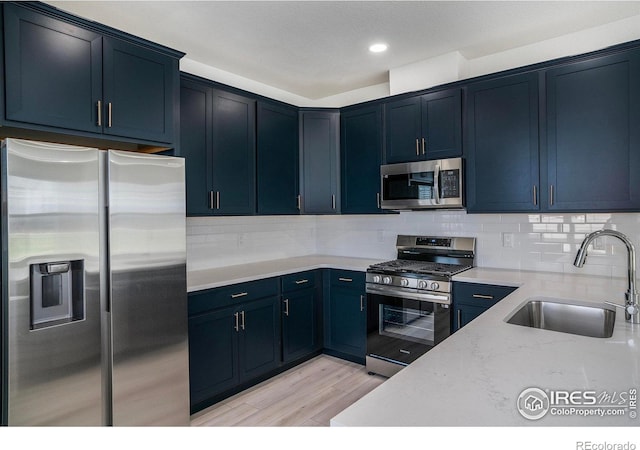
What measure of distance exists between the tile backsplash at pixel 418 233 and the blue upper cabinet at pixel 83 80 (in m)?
1.16

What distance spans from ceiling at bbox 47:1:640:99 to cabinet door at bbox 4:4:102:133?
561mm

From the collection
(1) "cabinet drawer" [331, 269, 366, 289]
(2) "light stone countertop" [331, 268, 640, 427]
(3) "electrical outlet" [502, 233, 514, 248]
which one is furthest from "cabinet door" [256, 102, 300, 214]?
(2) "light stone countertop" [331, 268, 640, 427]

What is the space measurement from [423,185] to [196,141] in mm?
1901

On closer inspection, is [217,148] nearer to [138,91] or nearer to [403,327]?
[138,91]

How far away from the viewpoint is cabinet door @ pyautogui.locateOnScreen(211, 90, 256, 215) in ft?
10.1

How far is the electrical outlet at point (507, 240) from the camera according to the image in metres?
3.18

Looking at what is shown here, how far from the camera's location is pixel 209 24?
8.68ft

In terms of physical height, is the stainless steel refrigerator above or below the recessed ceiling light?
below

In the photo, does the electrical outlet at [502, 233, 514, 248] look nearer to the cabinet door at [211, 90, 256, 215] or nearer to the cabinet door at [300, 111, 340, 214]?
the cabinet door at [300, 111, 340, 214]

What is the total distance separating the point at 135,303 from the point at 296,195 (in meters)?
1.98

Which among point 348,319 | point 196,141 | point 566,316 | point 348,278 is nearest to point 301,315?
point 348,319

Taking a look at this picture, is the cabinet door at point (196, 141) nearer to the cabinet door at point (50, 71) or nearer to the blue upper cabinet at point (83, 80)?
the blue upper cabinet at point (83, 80)

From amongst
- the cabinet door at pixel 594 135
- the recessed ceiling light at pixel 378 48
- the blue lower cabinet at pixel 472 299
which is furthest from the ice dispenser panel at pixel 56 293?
the cabinet door at pixel 594 135
